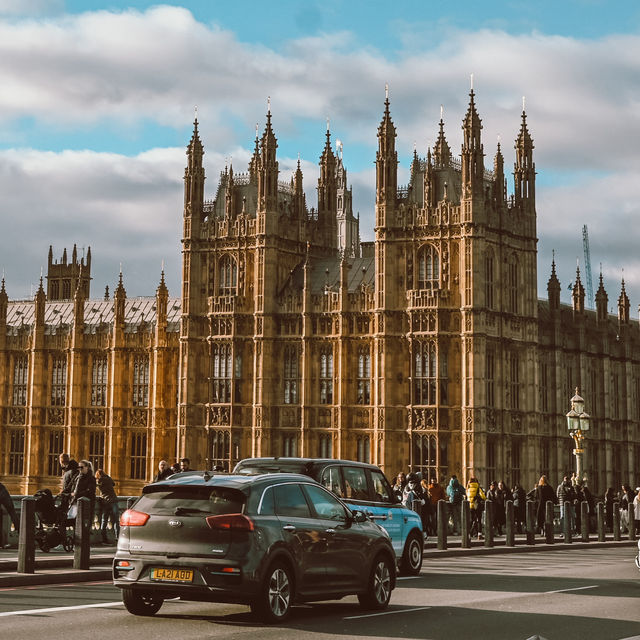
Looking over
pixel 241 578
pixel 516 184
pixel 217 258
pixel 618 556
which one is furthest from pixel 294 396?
pixel 241 578

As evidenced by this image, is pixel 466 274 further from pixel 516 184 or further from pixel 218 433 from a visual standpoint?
pixel 218 433

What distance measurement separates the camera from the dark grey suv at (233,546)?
1508cm

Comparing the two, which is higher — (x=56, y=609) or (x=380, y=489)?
(x=380, y=489)

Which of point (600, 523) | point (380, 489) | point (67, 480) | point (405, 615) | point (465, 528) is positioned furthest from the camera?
point (600, 523)

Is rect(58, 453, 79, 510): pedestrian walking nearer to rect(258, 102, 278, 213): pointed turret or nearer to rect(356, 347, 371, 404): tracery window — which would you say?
rect(356, 347, 371, 404): tracery window

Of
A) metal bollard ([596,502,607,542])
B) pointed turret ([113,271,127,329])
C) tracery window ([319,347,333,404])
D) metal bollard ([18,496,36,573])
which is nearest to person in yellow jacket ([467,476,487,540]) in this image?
metal bollard ([596,502,607,542])

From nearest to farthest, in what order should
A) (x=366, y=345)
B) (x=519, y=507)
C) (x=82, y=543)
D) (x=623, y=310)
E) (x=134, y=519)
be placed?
(x=134, y=519), (x=82, y=543), (x=519, y=507), (x=366, y=345), (x=623, y=310)

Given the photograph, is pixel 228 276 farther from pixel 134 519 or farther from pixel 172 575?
pixel 172 575

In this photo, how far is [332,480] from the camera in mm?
22062

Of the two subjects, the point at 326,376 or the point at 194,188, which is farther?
the point at 194,188

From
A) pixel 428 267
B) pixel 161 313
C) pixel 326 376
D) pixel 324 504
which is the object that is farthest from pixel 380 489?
pixel 161 313

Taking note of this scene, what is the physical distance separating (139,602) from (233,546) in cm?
184

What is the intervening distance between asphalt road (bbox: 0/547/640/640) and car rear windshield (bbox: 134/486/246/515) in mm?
1379

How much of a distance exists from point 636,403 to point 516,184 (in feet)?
59.4
